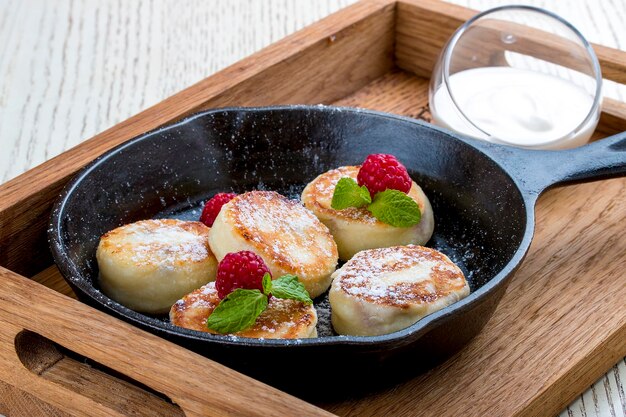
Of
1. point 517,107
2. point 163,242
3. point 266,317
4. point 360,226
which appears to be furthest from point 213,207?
point 517,107

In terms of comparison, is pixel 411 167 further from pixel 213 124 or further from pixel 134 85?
pixel 134 85

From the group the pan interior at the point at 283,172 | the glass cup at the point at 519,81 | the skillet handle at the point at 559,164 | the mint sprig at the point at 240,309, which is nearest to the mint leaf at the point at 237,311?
the mint sprig at the point at 240,309

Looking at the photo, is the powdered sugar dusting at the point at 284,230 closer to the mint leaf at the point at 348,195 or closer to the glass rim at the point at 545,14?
the mint leaf at the point at 348,195

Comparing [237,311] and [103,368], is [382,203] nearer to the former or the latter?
[237,311]

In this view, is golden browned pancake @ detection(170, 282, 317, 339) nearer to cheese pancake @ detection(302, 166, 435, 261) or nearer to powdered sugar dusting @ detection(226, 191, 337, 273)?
powdered sugar dusting @ detection(226, 191, 337, 273)

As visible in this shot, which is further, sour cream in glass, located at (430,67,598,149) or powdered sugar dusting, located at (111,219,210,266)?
sour cream in glass, located at (430,67,598,149)

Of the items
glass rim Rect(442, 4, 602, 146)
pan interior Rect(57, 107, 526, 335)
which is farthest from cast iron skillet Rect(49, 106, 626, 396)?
glass rim Rect(442, 4, 602, 146)
